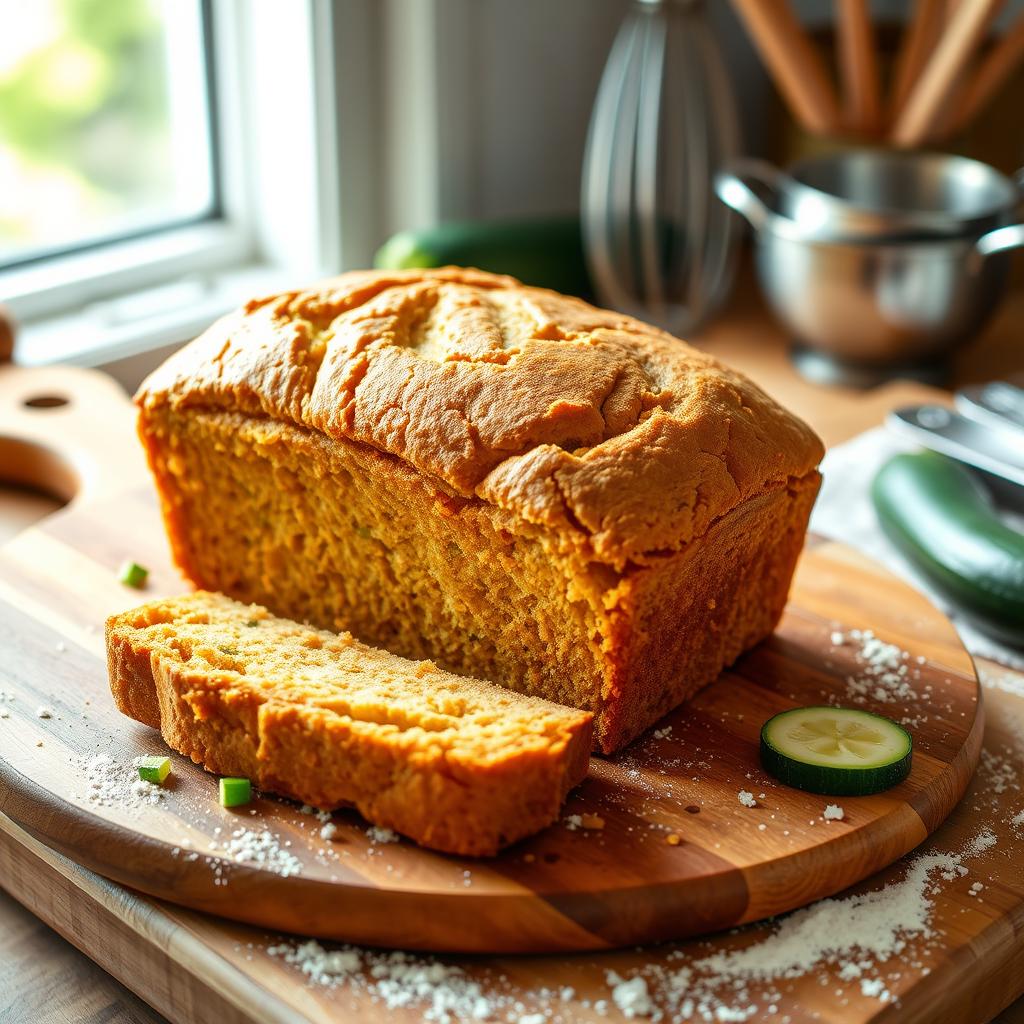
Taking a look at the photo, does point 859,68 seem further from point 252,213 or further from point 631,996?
point 631,996

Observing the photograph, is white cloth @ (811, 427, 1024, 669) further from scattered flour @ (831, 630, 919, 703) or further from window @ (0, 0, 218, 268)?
window @ (0, 0, 218, 268)

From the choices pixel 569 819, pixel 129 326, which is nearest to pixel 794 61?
pixel 129 326

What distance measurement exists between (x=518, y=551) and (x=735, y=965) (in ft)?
2.36

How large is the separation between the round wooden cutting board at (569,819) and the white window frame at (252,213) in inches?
62.2

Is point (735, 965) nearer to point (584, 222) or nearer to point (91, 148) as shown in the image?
point (584, 222)

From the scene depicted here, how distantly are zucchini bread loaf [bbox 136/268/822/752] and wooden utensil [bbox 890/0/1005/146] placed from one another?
174 cm

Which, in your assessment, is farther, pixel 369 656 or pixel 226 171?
pixel 226 171

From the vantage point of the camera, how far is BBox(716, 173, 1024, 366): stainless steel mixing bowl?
145 inches

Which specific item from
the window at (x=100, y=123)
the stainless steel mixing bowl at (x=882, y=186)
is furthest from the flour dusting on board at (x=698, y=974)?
the window at (x=100, y=123)

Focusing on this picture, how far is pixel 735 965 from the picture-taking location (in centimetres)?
187

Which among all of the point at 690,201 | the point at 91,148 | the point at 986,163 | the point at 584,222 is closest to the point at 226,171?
the point at 91,148

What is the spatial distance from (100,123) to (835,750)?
3.21 metres

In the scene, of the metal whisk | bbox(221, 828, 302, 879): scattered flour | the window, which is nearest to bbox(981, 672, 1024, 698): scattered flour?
bbox(221, 828, 302, 879): scattered flour

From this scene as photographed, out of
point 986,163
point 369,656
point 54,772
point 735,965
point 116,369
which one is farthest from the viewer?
point 986,163
